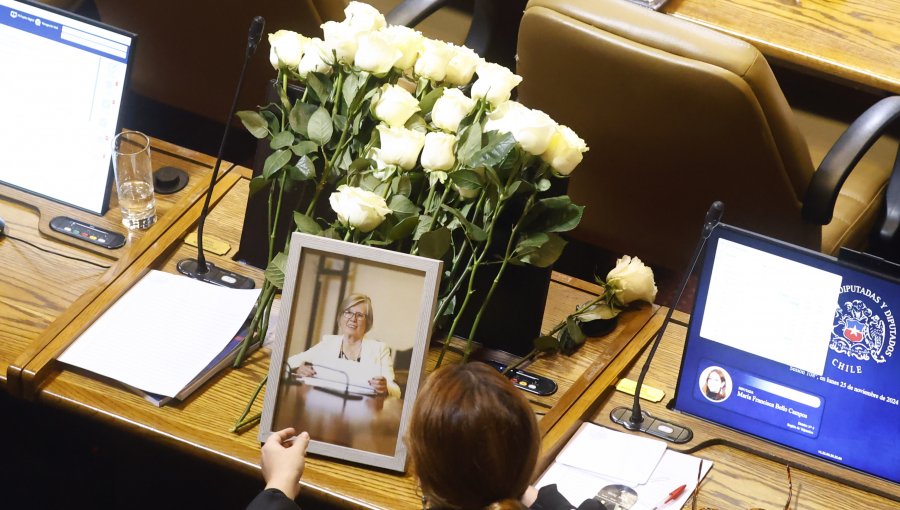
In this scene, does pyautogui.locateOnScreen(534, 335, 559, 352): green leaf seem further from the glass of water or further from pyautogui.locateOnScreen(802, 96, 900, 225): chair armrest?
pyautogui.locateOnScreen(802, 96, 900, 225): chair armrest

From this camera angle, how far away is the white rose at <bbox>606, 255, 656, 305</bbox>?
1.82 metres

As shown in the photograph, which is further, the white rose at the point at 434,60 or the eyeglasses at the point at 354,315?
the white rose at the point at 434,60

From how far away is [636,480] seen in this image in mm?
1605

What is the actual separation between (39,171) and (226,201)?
31cm

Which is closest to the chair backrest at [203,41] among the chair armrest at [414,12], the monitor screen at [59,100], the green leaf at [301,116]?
the chair armrest at [414,12]

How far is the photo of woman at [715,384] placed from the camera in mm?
1688

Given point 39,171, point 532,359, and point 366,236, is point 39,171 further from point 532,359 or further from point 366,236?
point 532,359

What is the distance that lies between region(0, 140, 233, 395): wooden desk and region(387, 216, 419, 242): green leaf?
48cm

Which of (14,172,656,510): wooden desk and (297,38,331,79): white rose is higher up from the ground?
(297,38,331,79): white rose

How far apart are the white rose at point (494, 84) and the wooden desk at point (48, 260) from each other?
61 cm

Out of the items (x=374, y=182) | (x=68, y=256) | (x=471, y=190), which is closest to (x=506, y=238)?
(x=471, y=190)

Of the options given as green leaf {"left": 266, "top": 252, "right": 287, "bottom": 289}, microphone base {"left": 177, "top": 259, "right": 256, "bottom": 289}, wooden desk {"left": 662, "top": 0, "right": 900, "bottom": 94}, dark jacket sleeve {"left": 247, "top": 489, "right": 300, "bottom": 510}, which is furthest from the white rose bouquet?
wooden desk {"left": 662, "top": 0, "right": 900, "bottom": 94}

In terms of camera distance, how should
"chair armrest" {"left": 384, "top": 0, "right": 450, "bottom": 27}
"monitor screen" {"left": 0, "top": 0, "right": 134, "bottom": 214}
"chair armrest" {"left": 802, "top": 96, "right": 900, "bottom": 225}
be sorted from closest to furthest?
"monitor screen" {"left": 0, "top": 0, "right": 134, "bottom": 214} → "chair armrest" {"left": 802, "top": 96, "right": 900, "bottom": 225} → "chair armrest" {"left": 384, "top": 0, "right": 450, "bottom": 27}

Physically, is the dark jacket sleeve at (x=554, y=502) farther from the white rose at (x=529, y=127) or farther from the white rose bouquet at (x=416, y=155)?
the white rose at (x=529, y=127)
